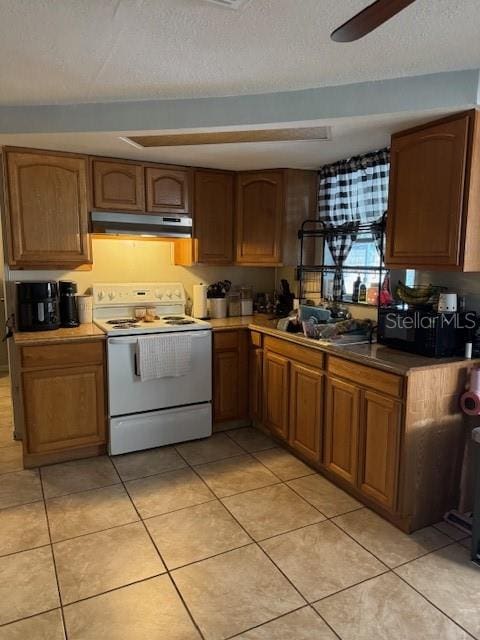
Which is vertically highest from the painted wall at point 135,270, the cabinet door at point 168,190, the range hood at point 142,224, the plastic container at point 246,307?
the cabinet door at point 168,190

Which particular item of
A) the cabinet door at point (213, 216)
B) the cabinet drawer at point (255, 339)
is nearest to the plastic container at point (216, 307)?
the cabinet door at point (213, 216)

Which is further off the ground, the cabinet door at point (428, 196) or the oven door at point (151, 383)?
the cabinet door at point (428, 196)

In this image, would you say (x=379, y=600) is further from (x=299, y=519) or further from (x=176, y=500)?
(x=176, y=500)

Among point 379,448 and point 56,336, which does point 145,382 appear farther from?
point 379,448

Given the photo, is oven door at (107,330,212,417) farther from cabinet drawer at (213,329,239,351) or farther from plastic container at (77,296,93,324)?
plastic container at (77,296,93,324)

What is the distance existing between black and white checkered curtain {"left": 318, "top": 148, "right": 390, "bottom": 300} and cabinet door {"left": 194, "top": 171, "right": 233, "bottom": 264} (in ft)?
2.54

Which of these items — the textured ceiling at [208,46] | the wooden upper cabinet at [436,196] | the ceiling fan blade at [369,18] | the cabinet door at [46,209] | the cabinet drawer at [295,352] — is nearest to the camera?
the ceiling fan blade at [369,18]

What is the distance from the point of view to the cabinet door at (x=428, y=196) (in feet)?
7.29

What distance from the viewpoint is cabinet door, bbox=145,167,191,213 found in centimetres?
335

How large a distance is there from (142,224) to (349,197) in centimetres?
156

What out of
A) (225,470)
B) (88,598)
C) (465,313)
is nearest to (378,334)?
(465,313)

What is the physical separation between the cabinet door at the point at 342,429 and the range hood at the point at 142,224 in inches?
65.8

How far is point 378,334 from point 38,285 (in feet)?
7.54

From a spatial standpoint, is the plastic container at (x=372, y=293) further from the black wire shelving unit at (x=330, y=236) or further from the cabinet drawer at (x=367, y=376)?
the cabinet drawer at (x=367, y=376)
